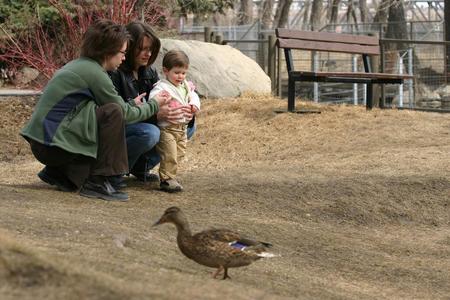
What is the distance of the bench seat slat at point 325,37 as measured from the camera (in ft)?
47.0

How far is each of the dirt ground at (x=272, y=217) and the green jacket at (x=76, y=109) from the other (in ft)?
1.60

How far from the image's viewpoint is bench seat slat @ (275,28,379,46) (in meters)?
14.3

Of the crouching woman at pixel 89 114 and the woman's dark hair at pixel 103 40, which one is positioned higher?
the woman's dark hair at pixel 103 40

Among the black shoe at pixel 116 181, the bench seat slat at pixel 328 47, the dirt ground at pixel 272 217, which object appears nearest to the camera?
the dirt ground at pixel 272 217

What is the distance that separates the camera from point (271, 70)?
731 inches

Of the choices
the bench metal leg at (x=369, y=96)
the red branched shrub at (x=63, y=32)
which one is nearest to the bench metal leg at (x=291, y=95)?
the bench metal leg at (x=369, y=96)

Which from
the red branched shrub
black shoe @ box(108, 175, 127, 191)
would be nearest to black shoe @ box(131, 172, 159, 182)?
black shoe @ box(108, 175, 127, 191)

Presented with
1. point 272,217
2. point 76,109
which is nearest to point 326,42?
point 272,217

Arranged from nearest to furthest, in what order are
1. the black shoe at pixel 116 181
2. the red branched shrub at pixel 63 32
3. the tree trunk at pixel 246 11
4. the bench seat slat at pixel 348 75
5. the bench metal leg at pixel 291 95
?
the black shoe at pixel 116 181 < the bench seat slat at pixel 348 75 < the bench metal leg at pixel 291 95 < the red branched shrub at pixel 63 32 < the tree trunk at pixel 246 11

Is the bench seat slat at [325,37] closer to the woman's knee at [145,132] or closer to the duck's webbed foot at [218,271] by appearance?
the woman's knee at [145,132]

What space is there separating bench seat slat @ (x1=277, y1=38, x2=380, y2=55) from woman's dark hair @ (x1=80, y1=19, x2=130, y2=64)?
6.85 m

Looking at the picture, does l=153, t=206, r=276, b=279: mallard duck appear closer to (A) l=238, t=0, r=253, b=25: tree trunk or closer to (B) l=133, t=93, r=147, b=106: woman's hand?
(B) l=133, t=93, r=147, b=106: woman's hand

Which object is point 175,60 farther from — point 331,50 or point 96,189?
point 331,50

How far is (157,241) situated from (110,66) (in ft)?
5.87
